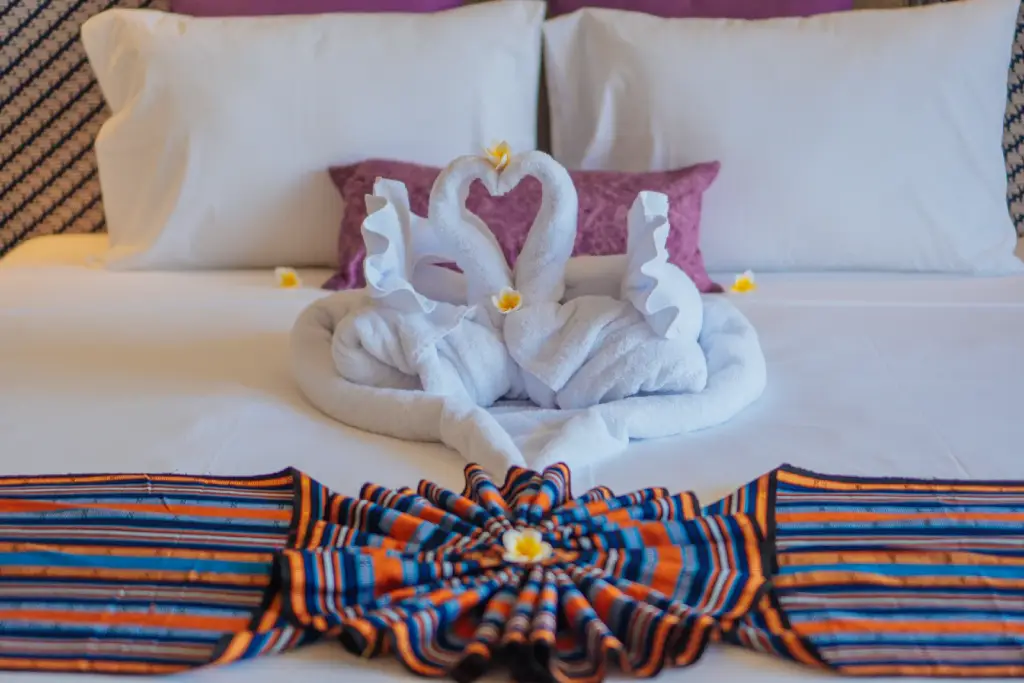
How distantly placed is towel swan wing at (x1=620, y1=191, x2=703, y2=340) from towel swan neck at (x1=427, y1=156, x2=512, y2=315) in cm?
18

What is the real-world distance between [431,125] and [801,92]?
68 cm

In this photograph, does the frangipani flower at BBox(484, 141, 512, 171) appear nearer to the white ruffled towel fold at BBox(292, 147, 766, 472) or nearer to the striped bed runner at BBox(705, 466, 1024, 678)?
the white ruffled towel fold at BBox(292, 147, 766, 472)

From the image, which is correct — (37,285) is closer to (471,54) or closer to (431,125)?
(431,125)

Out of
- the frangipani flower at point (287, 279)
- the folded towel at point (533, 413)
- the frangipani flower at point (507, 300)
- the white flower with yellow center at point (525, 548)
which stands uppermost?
the white flower with yellow center at point (525, 548)

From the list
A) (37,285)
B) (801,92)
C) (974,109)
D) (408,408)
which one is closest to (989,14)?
(974,109)

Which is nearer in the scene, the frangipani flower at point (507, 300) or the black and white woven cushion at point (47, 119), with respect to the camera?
the frangipani flower at point (507, 300)

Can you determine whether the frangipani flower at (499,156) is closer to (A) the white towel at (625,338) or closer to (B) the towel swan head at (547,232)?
(B) the towel swan head at (547,232)

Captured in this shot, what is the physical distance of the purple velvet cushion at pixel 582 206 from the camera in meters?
1.79

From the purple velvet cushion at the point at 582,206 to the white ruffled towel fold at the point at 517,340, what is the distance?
30 cm

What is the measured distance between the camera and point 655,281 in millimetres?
1363

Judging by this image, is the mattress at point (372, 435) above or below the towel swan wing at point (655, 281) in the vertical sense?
below

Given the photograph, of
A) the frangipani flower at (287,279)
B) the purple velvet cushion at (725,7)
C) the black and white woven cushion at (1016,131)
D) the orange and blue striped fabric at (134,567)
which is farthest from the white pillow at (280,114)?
the black and white woven cushion at (1016,131)

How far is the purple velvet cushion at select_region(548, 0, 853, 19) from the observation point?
2109mm

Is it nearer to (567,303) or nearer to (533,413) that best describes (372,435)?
(533,413)
